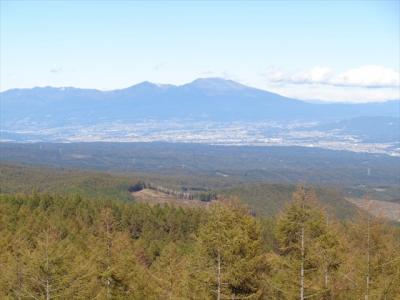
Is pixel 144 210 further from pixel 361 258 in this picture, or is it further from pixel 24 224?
pixel 361 258

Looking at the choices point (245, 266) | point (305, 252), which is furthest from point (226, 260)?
point (305, 252)

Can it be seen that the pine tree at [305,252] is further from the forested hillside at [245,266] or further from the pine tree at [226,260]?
the pine tree at [226,260]

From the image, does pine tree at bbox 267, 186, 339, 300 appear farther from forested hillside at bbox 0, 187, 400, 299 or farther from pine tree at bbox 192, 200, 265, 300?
pine tree at bbox 192, 200, 265, 300

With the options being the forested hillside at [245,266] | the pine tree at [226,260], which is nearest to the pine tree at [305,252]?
the forested hillside at [245,266]

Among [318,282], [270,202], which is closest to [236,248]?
[318,282]

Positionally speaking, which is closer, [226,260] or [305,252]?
[226,260]

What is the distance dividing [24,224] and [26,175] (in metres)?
140

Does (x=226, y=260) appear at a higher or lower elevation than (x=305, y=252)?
lower

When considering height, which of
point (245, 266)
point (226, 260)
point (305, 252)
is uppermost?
point (305, 252)

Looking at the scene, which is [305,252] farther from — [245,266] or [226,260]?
[226,260]

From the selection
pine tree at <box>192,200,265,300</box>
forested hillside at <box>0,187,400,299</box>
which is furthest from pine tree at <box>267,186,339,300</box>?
pine tree at <box>192,200,265,300</box>

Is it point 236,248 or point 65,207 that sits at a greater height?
point 236,248

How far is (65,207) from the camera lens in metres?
85.8

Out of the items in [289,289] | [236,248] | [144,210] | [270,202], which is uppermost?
[236,248]
